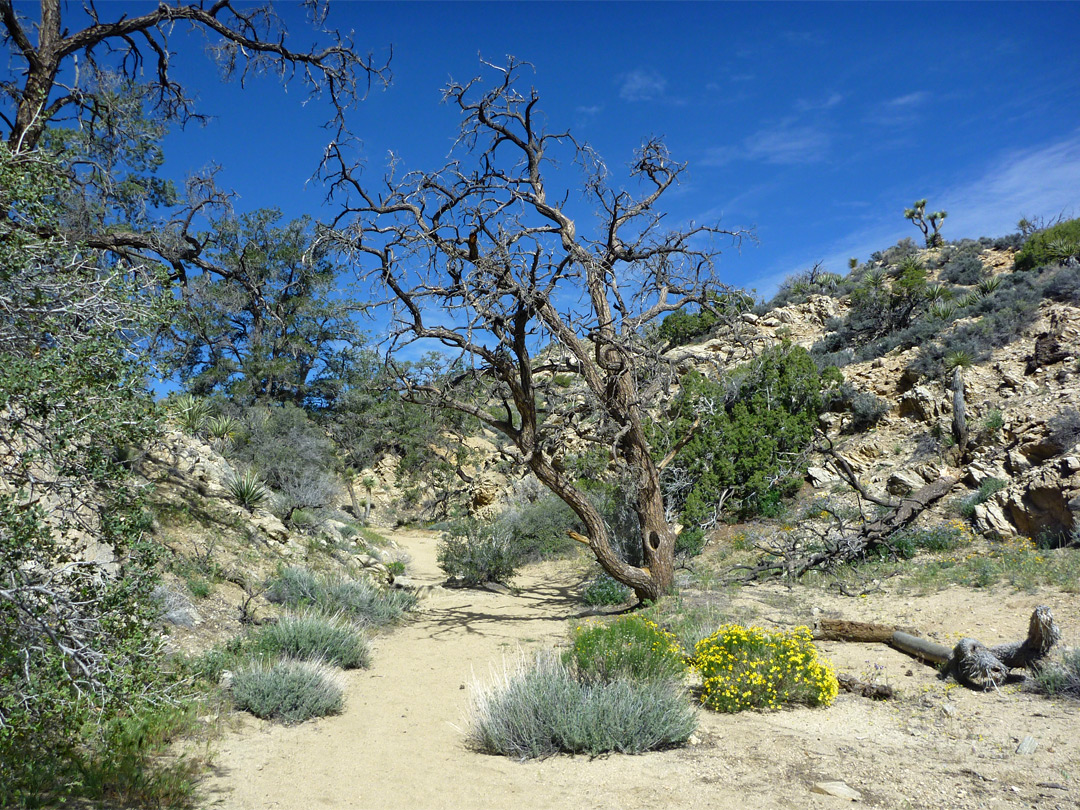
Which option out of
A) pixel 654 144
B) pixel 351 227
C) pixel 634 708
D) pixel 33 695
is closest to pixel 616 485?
pixel 654 144

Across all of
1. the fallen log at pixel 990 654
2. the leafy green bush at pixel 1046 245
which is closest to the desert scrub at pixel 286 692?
the fallen log at pixel 990 654

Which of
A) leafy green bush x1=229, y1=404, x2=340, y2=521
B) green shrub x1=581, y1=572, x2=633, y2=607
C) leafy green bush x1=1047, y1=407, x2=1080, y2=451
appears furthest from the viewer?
leafy green bush x1=229, y1=404, x2=340, y2=521

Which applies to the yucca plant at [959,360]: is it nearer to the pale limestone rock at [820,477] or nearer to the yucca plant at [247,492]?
the pale limestone rock at [820,477]

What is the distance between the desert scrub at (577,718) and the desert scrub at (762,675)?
567mm

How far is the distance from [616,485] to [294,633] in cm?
768

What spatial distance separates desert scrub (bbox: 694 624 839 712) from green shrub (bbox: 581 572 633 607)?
4.83 metres

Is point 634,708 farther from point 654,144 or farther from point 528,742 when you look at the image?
point 654,144

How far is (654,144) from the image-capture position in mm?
10398

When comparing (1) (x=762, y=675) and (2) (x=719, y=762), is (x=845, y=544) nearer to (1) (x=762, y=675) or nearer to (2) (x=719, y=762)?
(1) (x=762, y=675)

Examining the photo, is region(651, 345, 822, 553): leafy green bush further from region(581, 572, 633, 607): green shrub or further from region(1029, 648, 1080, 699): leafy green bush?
region(1029, 648, 1080, 699): leafy green bush

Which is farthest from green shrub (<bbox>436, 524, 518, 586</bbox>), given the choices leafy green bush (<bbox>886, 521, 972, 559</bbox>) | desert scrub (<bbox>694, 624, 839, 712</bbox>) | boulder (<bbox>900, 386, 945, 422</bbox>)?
boulder (<bbox>900, 386, 945, 422</bbox>)

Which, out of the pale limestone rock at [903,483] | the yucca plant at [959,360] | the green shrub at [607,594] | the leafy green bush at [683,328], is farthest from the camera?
the leafy green bush at [683,328]

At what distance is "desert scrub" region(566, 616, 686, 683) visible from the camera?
18.5 feet

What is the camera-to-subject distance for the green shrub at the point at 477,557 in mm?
13305
